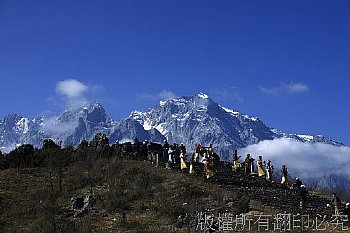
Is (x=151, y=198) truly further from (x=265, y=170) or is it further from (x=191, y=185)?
(x=265, y=170)

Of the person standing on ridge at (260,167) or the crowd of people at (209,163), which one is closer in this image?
the crowd of people at (209,163)

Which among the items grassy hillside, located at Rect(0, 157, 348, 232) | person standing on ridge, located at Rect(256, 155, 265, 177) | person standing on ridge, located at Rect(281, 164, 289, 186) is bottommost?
grassy hillside, located at Rect(0, 157, 348, 232)

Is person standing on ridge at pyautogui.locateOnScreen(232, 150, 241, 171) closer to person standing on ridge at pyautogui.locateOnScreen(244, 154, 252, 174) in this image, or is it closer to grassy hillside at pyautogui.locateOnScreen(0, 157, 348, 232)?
person standing on ridge at pyautogui.locateOnScreen(244, 154, 252, 174)

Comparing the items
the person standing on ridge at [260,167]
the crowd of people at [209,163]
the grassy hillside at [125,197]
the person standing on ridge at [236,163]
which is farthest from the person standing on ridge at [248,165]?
the grassy hillside at [125,197]

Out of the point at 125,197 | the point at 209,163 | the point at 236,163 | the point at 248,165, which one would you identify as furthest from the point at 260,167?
the point at 125,197

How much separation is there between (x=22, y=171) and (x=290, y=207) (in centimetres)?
1845

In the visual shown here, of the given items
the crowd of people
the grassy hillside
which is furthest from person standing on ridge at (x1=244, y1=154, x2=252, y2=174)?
the grassy hillside

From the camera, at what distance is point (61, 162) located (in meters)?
40.9

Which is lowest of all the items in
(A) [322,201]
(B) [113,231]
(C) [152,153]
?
(B) [113,231]

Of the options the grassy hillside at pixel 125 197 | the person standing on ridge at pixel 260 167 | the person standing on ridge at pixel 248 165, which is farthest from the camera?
the person standing on ridge at pixel 248 165

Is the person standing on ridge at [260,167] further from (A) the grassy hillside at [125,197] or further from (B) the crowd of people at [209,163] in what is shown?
(A) the grassy hillside at [125,197]

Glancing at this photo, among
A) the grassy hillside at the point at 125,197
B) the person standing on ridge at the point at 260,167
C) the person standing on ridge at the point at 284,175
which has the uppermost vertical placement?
the person standing on ridge at the point at 260,167

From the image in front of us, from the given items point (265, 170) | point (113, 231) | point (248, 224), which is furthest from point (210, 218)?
point (265, 170)

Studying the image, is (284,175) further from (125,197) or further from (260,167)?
(125,197)
